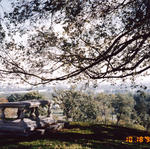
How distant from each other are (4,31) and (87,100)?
5538cm

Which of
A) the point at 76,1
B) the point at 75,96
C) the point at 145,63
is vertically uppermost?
the point at 76,1

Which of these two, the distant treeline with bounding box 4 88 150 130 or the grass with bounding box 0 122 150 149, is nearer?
the grass with bounding box 0 122 150 149

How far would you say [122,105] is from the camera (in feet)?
251

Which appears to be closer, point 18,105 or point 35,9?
point 35,9

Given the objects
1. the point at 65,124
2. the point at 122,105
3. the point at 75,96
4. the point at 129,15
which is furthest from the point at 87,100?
the point at 129,15

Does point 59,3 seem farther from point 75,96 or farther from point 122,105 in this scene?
point 122,105

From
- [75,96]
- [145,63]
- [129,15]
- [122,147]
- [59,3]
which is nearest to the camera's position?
[122,147]

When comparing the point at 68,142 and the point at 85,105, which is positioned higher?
the point at 68,142

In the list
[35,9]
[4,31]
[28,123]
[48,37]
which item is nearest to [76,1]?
[35,9]

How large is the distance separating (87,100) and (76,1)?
5592cm

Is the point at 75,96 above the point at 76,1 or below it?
below

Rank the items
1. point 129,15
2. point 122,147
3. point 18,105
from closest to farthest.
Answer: point 122,147, point 129,15, point 18,105

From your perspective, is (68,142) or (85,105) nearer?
(68,142)

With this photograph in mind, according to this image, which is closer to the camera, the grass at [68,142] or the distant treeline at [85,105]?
the grass at [68,142]
